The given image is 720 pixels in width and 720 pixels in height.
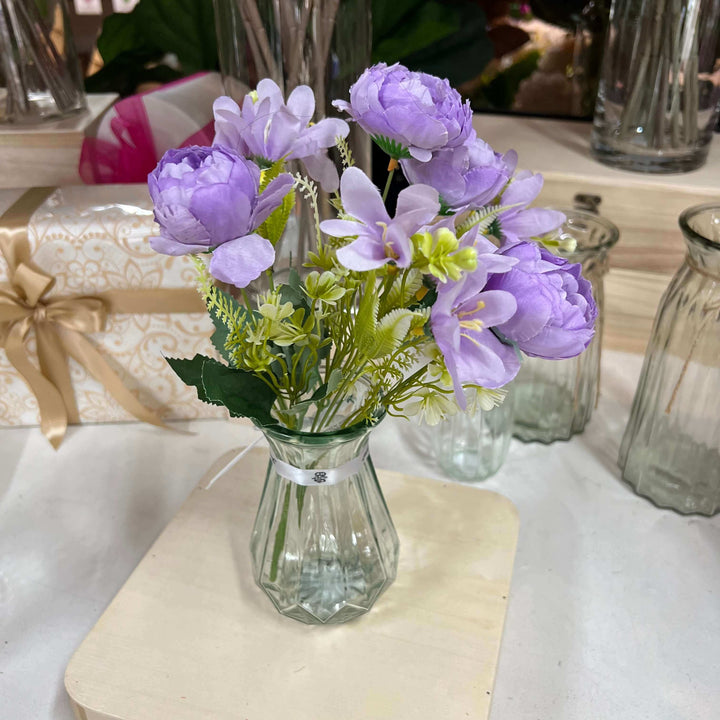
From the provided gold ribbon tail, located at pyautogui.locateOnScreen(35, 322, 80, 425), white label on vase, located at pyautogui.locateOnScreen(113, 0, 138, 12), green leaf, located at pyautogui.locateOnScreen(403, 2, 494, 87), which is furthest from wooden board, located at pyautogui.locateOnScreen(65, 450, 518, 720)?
white label on vase, located at pyautogui.locateOnScreen(113, 0, 138, 12)

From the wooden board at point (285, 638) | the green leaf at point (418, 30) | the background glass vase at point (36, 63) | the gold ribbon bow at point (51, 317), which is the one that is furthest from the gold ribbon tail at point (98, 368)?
the green leaf at point (418, 30)

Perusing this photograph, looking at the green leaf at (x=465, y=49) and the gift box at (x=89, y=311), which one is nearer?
the gift box at (x=89, y=311)

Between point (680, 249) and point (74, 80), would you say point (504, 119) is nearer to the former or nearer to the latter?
point (680, 249)

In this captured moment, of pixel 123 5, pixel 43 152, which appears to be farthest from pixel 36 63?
pixel 123 5

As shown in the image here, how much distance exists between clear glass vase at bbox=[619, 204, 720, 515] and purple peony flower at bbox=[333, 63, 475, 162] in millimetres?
338

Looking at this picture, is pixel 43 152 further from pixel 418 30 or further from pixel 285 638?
pixel 285 638

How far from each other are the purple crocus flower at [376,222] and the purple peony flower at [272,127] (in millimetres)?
58

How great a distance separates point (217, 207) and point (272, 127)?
0.28 ft

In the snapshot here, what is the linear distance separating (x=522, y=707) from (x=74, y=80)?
77cm

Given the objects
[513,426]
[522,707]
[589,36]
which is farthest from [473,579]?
[589,36]

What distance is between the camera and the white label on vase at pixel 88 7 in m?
1.02

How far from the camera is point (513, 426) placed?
28.5 inches

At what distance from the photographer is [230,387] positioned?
387mm

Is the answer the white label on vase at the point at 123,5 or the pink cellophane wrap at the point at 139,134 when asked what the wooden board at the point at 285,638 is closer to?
the pink cellophane wrap at the point at 139,134
